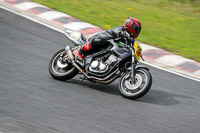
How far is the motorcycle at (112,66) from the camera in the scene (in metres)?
6.41

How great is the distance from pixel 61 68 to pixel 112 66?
1.03 meters

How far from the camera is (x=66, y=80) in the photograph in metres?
7.07

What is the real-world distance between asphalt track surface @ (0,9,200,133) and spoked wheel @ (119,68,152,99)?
0.14 m

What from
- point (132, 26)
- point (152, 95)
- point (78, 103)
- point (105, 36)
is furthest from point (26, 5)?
point (78, 103)

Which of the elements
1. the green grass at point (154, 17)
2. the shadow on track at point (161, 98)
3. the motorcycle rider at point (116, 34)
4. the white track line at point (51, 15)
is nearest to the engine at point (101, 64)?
the motorcycle rider at point (116, 34)

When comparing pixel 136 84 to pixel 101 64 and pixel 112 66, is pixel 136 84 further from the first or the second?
pixel 101 64

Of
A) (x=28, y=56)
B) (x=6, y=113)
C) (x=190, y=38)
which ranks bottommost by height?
(x=6, y=113)

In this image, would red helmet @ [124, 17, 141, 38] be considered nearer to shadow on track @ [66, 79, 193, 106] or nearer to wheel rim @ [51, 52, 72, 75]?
shadow on track @ [66, 79, 193, 106]

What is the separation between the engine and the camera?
21.9ft

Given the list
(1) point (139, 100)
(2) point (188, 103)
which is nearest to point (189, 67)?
(2) point (188, 103)

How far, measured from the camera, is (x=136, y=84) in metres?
6.42

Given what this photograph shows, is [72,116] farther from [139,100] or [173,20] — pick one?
[173,20]

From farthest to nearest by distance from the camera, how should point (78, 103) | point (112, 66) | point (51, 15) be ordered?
point (51, 15), point (112, 66), point (78, 103)

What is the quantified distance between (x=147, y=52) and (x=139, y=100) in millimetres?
3191
